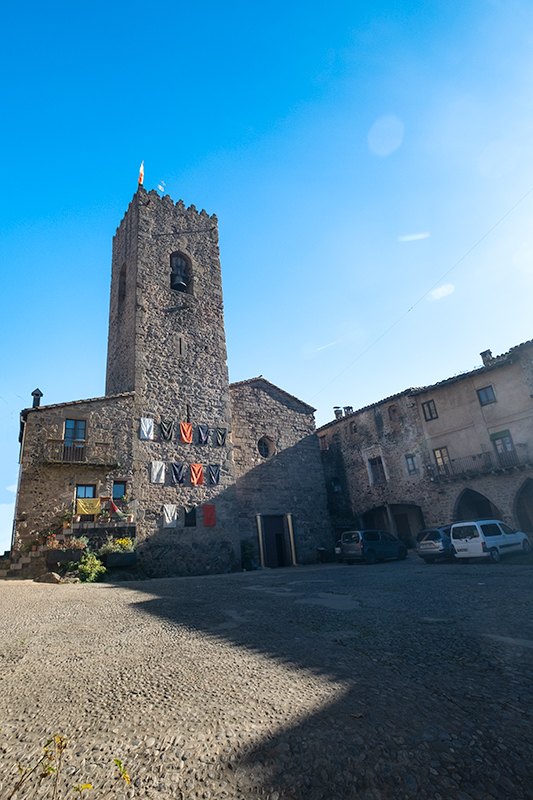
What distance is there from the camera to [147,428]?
17844 millimetres

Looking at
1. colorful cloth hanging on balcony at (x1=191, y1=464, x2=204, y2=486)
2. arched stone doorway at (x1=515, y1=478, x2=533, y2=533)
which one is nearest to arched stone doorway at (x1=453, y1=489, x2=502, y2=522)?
arched stone doorway at (x1=515, y1=478, x2=533, y2=533)

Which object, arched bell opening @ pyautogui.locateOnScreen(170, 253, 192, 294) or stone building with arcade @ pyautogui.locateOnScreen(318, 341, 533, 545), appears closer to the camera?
stone building with arcade @ pyautogui.locateOnScreen(318, 341, 533, 545)

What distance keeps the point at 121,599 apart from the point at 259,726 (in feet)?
23.1

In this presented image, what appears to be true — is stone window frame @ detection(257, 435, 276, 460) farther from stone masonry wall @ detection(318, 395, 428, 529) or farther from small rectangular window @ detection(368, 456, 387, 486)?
small rectangular window @ detection(368, 456, 387, 486)

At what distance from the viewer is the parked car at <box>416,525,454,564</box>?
1530cm

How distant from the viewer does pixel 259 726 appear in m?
2.64

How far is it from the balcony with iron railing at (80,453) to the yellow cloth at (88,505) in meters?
1.36

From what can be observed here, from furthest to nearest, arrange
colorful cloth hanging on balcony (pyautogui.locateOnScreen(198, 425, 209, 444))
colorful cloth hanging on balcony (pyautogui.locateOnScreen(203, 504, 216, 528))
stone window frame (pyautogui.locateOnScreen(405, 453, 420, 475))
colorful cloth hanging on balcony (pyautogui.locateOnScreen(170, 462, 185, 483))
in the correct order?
stone window frame (pyautogui.locateOnScreen(405, 453, 420, 475)) < colorful cloth hanging on balcony (pyautogui.locateOnScreen(198, 425, 209, 444)) < colorful cloth hanging on balcony (pyautogui.locateOnScreen(203, 504, 216, 528)) < colorful cloth hanging on balcony (pyautogui.locateOnScreen(170, 462, 185, 483))

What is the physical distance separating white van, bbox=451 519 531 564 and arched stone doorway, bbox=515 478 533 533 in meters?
7.01

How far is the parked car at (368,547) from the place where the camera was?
17500mm

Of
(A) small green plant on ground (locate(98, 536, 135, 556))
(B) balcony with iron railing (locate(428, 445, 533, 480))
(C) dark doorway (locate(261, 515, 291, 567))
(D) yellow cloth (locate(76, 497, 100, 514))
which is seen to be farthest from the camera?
(B) balcony with iron railing (locate(428, 445, 533, 480))

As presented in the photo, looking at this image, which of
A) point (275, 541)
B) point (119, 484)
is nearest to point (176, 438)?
point (119, 484)

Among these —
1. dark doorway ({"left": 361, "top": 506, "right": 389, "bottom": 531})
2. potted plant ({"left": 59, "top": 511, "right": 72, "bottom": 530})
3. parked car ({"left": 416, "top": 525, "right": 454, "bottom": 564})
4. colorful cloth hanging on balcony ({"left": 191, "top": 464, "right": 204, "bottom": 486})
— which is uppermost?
colorful cloth hanging on balcony ({"left": 191, "top": 464, "right": 204, "bottom": 486})

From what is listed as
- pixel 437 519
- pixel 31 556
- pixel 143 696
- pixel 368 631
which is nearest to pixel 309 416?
pixel 437 519
